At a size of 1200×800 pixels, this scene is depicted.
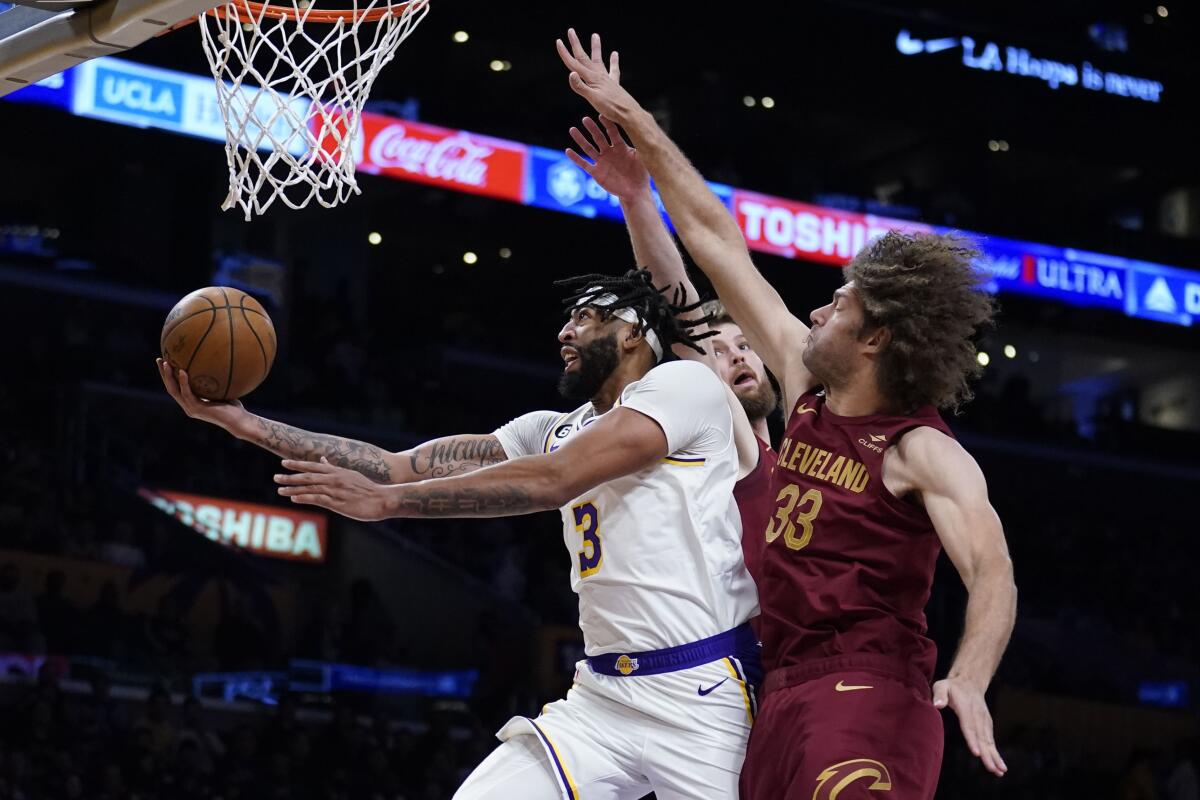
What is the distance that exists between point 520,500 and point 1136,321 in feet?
64.8

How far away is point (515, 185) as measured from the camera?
16.0m

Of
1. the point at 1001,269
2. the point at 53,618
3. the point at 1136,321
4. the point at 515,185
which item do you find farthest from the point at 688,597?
the point at 1136,321

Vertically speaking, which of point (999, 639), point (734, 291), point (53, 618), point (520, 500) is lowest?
point (53, 618)

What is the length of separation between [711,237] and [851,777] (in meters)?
1.48

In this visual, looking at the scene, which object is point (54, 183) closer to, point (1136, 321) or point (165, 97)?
point (165, 97)

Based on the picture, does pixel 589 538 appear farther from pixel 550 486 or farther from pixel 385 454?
pixel 385 454

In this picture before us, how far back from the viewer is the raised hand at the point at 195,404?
13.5 feet

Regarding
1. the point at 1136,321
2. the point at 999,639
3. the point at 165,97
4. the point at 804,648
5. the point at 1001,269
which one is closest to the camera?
the point at 999,639

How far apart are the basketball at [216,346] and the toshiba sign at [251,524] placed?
359 inches

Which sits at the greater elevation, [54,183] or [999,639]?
[54,183]

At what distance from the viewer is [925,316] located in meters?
3.81

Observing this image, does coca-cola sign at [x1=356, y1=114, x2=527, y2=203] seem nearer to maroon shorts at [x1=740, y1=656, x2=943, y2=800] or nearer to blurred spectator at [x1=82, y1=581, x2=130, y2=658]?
blurred spectator at [x1=82, y1=581, x2=130, y2=658]

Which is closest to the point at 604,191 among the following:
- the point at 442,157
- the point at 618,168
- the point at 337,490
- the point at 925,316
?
the point at 442,157

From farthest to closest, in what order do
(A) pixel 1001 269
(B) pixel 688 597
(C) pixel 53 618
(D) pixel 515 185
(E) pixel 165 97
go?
1. (A) pixel 1001 269
2. (D) pixel 515 185
3. (E) pixel 165 97
4. (C) pixel 53 618
5. (B) pixel 688 597
